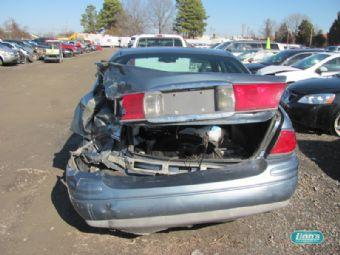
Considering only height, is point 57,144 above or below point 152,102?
below

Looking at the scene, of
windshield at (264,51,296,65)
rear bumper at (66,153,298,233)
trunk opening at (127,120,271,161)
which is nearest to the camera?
rear bumper at (66,153,298,233)

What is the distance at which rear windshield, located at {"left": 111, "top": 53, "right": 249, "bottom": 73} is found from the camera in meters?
4.44

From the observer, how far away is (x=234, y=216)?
299 centimetres

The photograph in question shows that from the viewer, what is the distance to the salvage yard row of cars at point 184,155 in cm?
290

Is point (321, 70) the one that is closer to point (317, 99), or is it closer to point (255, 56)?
point (317, 99)

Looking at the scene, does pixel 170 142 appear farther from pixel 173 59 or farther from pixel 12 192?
pixel 12 192

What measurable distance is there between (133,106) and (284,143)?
4.16 feet

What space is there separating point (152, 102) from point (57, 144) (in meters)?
3.88

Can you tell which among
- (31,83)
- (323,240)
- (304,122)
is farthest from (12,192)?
(31,83)

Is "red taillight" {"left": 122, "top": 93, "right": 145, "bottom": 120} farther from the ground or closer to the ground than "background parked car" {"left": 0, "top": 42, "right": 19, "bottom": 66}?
farther from the ground

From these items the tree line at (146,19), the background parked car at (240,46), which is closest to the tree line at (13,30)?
the tree line at (146,19)

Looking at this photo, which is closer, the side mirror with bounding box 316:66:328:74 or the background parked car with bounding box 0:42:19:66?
the side mirror with bounding box 316:66:328:74

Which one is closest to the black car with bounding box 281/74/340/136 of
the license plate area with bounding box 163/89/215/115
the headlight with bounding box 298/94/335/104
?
the headlight with bounding box 298/94/335/104

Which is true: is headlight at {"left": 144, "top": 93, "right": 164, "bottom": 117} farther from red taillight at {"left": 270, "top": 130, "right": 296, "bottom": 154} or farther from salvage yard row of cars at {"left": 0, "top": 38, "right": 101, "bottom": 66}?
salvage yard row of cars at {"left": 0, "top": 38, "right": 101, "bottom": 66}
